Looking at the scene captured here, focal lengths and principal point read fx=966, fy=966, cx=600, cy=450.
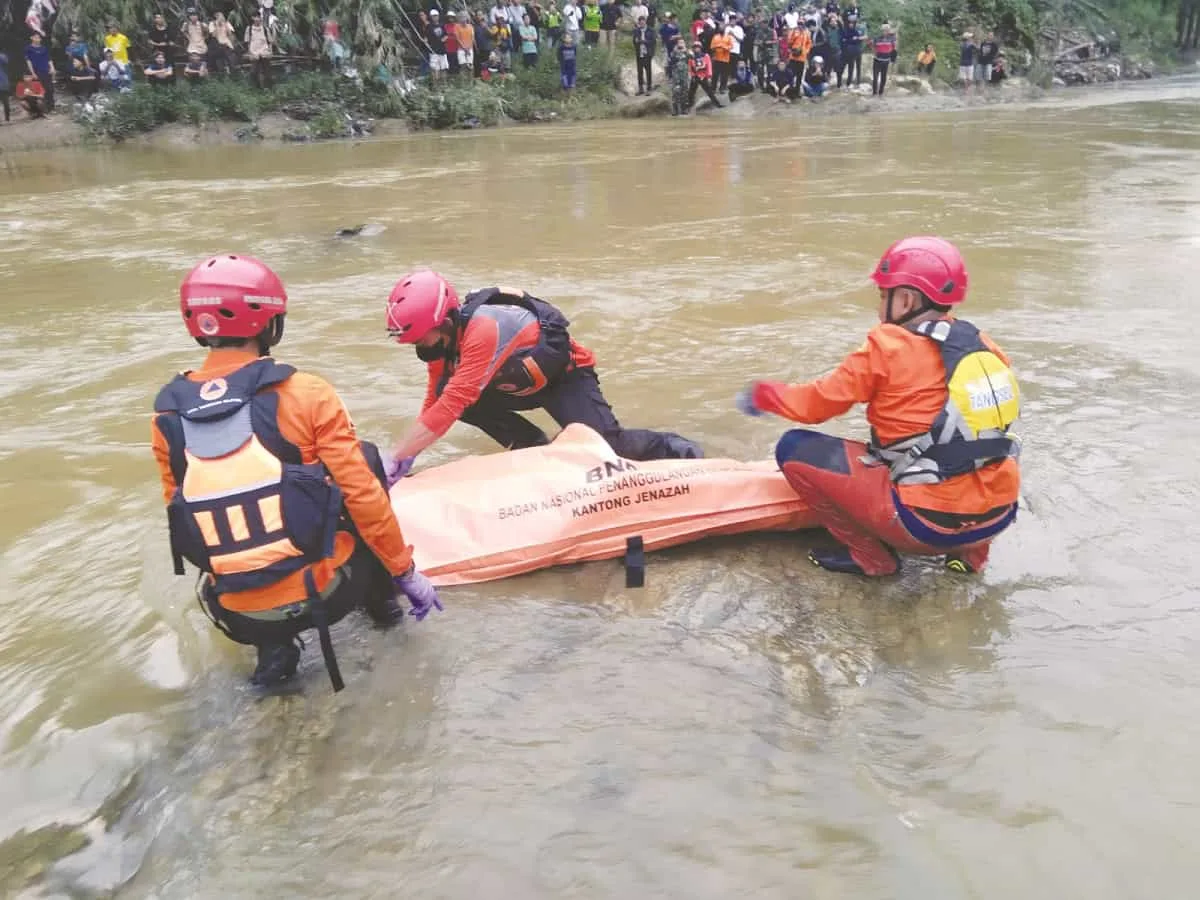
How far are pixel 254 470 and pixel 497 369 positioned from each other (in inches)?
68.6

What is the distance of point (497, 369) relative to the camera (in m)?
4.20

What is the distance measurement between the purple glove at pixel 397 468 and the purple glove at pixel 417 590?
621 millimetres

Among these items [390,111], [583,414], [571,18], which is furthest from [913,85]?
[583,414]

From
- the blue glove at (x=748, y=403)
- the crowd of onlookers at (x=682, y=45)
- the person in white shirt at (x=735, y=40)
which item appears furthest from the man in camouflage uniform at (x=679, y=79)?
the blue glove at (x=748, y=403)

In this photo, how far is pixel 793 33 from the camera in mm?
23359

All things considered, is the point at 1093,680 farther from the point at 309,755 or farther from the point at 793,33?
the point at 793,33

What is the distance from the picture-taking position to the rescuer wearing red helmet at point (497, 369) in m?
3.89

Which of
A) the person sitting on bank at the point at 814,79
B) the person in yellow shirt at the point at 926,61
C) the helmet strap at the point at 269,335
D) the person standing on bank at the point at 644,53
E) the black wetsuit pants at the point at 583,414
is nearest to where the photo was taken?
the helmet strap at the point at 269,335

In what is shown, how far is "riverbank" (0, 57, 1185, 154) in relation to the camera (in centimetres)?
1948

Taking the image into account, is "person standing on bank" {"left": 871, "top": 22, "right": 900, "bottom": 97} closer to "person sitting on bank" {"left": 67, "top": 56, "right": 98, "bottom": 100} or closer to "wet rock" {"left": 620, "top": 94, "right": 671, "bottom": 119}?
"wet rock" {"left": 620, "top": 94, "right": 671, "bottom": 119}

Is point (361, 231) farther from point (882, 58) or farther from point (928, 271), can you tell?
point (882, 58)

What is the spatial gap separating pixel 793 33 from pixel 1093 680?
2337 cm

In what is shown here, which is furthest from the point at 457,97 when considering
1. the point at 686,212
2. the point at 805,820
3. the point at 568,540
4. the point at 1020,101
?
the point at 805,820

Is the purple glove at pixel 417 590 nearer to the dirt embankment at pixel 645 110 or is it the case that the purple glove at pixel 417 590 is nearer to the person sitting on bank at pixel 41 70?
the dirt embankment at pixel 645 110
